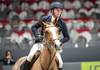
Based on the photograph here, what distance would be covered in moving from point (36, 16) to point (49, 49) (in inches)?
427

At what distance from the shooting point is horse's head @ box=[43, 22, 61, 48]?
21.7ft

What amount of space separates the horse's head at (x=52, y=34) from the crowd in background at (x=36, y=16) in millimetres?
7267

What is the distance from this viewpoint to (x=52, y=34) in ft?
22.2

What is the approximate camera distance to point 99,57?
1470cm

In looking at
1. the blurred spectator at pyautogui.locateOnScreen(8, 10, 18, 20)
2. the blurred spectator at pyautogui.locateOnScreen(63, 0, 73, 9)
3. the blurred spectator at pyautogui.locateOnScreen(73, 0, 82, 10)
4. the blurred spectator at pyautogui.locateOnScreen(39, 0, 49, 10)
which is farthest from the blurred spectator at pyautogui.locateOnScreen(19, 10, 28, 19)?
the blurred spectator at pyautogui.locateOnScreen(73, 0, 82, 10)

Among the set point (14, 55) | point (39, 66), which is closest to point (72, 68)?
point (14, 55)

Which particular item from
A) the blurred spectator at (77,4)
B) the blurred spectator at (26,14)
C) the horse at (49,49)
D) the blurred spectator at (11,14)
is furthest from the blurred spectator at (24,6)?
the horse at (49,49)

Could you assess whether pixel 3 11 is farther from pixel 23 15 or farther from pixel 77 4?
pixel 77 4

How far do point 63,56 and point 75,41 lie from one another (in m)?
0.71

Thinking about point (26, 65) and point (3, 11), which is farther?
point (3, 11)

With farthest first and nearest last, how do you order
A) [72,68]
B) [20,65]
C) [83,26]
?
[83,26] < [72,68] < [20,65]

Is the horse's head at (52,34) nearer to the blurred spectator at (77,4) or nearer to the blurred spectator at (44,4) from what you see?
the blurred spectator at (44,4)

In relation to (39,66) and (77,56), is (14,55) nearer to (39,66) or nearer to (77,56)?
(77,56)

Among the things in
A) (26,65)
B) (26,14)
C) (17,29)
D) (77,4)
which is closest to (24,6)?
(26,14)
